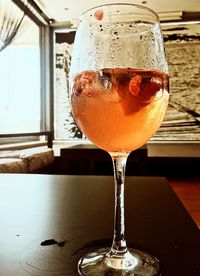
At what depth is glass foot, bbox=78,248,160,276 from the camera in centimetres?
33

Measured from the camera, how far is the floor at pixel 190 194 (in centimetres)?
275

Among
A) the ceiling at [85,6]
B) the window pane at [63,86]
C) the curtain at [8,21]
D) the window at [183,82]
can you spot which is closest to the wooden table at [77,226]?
the curtain at [8,21]

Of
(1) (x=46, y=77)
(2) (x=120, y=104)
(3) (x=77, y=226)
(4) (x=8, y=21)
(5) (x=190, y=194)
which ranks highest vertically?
(4) (x=8, y=21)

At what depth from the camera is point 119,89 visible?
1.13 feet

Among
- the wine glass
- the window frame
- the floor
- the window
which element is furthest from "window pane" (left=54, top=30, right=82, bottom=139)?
the wine glass

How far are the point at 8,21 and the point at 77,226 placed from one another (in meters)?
4.25

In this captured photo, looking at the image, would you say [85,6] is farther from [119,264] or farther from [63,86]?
[119,264]

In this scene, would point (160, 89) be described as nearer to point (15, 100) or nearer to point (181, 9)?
point (15, 100)

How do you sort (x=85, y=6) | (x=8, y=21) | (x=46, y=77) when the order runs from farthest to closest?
(x=46, y=77)
(x=85, y=6)
(x=8, y=21)

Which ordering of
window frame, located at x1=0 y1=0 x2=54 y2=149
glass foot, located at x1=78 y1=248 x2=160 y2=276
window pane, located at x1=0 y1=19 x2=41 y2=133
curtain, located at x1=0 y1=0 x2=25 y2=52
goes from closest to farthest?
glass foot, located at x1=78 y1=248 x2=160 y2=276, curtain, located at x1=0 y1=0 x2=25 y2=52, window pane, located at x1=0 y1=19 x2=41 y2=133, window frame, located at x1=0 y1=0 x2=54 y2=149

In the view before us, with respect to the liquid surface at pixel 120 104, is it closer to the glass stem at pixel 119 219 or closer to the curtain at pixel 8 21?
the glass stem at pixel 119 219

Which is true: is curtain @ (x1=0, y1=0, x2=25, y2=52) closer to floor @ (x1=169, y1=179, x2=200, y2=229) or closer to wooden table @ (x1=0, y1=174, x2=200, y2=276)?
floor @ (x1=169, y1=179, x2=200, y2=229)

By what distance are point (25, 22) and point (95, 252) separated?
15.8 feet

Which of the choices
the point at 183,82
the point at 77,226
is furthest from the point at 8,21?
the point at 77,226
